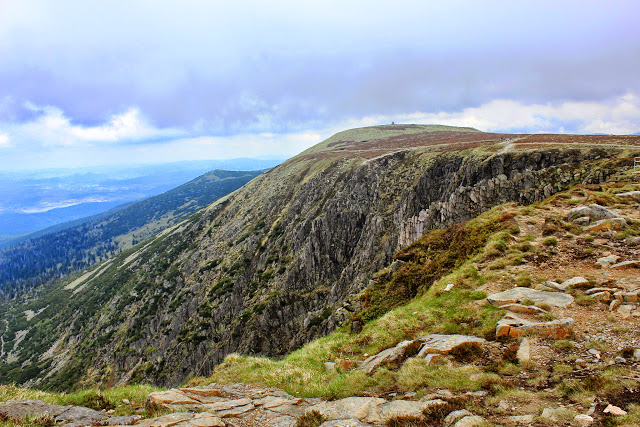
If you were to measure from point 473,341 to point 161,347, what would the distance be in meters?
85.5

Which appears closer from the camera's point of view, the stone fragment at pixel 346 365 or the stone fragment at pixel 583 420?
the stone fragment at pixel 583 420

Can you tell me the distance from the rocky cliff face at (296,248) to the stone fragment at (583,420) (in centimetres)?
1518

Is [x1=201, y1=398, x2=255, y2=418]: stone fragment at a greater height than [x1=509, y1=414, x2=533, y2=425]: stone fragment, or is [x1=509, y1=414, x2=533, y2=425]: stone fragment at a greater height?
[x1=509, y1=414, x2=533, y2=425]: stone fragment

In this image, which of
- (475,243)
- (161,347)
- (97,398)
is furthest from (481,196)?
(161,347)

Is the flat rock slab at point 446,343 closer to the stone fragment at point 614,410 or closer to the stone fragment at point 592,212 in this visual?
the stone fragment at point 614,410

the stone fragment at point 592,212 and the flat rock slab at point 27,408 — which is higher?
the stone fragment at point 592,212

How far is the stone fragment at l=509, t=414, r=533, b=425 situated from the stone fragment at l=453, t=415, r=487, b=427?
612mm

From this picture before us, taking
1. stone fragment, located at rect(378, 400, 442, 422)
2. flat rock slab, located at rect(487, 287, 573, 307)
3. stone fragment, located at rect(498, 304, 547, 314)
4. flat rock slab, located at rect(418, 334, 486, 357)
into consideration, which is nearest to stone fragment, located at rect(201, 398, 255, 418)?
stone fragment, located at rect(378, 400, 442, 422)

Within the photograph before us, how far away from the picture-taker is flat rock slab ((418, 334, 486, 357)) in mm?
9586

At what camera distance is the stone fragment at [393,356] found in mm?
10367

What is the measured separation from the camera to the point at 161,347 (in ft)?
246

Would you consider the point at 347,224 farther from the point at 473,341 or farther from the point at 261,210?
the point at 473,341

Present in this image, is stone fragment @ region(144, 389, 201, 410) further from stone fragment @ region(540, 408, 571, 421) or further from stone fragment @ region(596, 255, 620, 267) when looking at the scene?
stone fragment @ region(596, 255, 620, 267)

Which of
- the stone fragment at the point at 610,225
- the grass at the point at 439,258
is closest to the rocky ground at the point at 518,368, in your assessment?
the stone fragment at the point at 610,225
